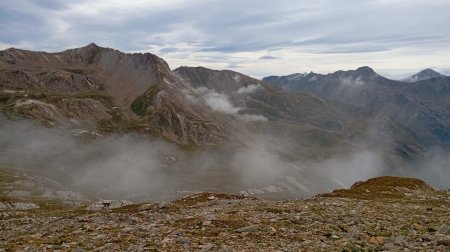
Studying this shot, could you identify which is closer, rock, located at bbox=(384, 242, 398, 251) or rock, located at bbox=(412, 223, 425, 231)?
rock, located at bbox=(384, 242, 398, 251)

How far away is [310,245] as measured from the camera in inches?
817

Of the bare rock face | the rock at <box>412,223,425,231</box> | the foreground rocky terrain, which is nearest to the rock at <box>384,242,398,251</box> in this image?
the foreground rocky terrain

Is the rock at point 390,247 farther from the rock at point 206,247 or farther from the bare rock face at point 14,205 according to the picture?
the bare rock face at point 14,205

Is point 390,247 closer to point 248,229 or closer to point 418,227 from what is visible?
point 418,227

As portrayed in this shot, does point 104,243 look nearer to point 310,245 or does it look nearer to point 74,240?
point 74,240

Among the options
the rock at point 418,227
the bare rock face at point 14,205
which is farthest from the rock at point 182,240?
the bare rock face at point 14,205

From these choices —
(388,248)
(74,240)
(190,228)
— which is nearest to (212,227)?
(190,228)

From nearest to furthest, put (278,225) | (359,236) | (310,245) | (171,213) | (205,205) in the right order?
(310,245), (359,236), (278,225), (171,213), (205,205)

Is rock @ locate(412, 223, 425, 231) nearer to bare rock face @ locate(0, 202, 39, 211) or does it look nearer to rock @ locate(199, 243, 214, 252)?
rock @ locate(199, 243, 214, 252)

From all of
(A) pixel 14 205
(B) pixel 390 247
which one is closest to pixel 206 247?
(B) pixel 390 247

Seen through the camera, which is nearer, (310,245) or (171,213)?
(310,245)

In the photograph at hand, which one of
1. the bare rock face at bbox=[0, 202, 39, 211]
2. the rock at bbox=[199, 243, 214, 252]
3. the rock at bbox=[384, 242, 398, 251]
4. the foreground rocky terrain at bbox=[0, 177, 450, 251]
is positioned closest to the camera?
the rock at bbox=[384, 242, 398, 251]

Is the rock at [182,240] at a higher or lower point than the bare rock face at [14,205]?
higher

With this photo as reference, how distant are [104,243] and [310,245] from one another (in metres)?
10.7
